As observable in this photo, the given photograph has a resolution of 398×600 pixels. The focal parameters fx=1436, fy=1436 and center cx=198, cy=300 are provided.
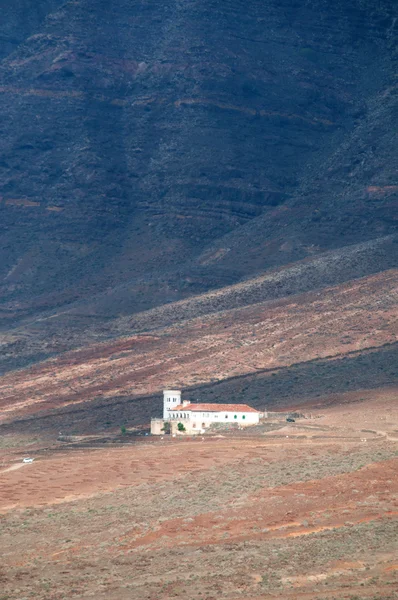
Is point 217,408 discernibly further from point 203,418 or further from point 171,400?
point 171,400

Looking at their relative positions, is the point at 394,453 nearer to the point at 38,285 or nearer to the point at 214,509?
the point at 214,509

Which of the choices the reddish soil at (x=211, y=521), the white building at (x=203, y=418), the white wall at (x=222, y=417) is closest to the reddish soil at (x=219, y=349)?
the white building at (x=203, y=418)

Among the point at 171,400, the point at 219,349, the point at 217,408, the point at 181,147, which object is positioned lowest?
the point at 217,408

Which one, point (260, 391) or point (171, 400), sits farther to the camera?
point (260, 391)

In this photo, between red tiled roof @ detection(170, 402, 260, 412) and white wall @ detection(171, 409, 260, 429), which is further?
red tiled roof @ detection(170, 402, 260, 412)

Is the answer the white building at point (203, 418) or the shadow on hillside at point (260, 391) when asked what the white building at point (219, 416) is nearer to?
the white building at point (203, 418)

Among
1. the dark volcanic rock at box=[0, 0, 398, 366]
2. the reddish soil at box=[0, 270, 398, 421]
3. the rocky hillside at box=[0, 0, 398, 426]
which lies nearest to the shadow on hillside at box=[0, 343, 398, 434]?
the reddish soil at box=[0, 270, 398, 421]

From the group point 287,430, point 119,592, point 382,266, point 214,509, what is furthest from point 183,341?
point 119,592

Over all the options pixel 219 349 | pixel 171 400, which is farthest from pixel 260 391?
pixel 219 349

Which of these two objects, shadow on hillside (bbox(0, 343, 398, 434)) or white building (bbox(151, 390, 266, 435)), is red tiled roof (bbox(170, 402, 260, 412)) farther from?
shadow on hillside (bbox(0, 343, 398, 434))
